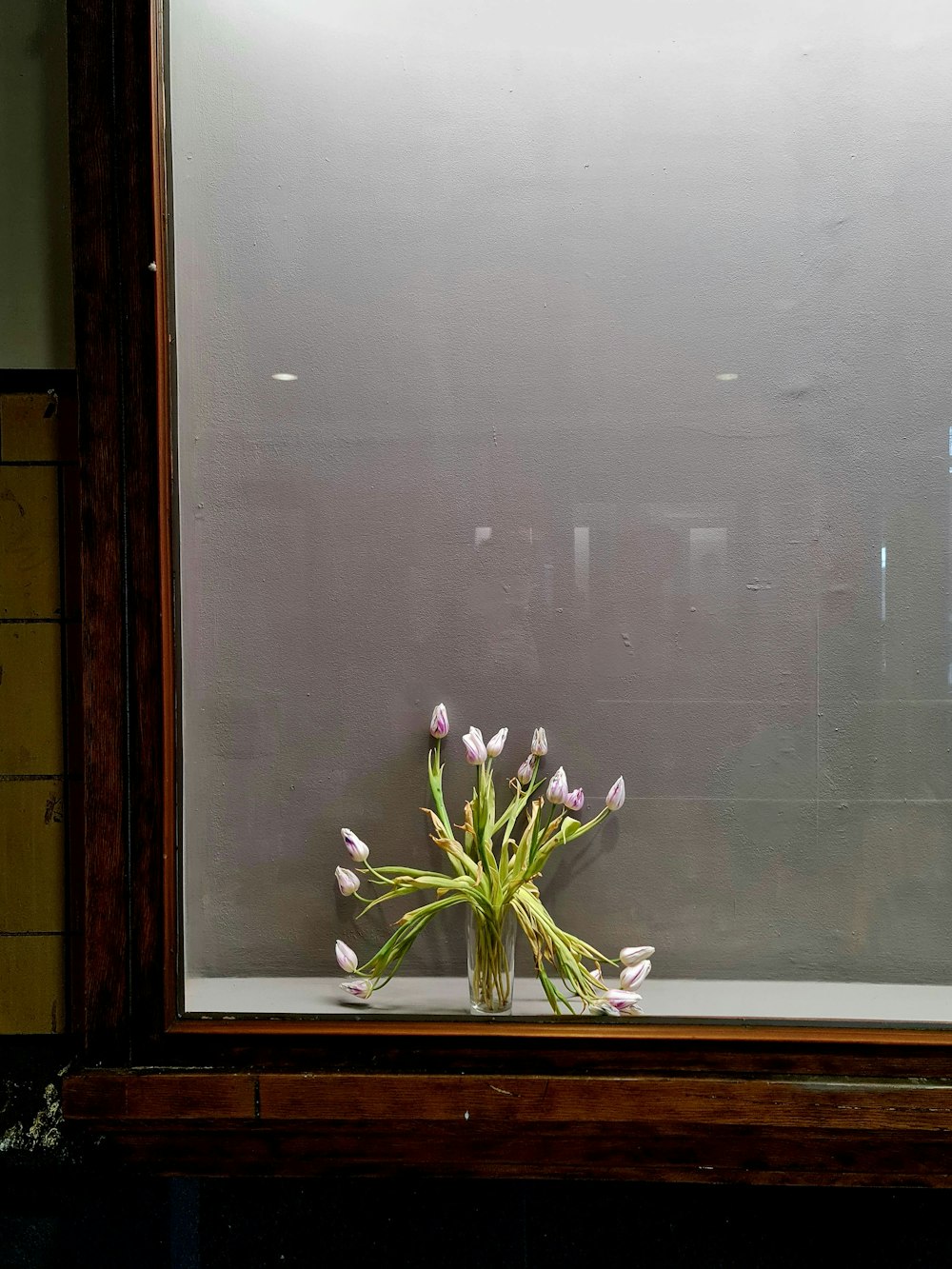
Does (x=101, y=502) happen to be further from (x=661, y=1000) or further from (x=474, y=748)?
(x=661, y=1000)

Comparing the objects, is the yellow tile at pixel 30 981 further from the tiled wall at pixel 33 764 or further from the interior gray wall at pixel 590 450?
the interior gray wall at pixel 590 450

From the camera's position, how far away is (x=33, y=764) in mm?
856

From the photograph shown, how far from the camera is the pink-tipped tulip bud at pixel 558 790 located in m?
0.78

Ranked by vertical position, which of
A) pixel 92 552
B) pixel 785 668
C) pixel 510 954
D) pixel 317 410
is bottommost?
pixel 510 954

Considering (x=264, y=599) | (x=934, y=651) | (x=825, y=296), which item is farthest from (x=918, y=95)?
(x=264, y=599)

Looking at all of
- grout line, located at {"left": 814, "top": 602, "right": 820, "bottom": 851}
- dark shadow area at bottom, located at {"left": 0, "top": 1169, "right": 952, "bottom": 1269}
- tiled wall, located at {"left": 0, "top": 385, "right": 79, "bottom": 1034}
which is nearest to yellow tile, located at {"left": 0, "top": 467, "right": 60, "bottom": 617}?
tiled wall, located at {"left": 0, "top": 385, "right": 79, "bottom": 1034}

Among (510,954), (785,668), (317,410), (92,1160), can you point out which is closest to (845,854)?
(785,668)

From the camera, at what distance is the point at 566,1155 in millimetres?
737

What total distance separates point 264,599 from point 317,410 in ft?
0.57

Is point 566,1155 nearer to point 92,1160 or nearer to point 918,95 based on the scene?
point 92,1160

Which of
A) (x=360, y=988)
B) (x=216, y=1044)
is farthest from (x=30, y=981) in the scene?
(x=360, y=988)

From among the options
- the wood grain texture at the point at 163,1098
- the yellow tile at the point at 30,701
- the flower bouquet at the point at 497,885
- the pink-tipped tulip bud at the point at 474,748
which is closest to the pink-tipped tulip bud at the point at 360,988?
the flower bouquet at the point at 497,885

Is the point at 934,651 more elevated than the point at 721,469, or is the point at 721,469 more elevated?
the point at 721,469

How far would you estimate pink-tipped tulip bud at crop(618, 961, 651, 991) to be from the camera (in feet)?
2.51
